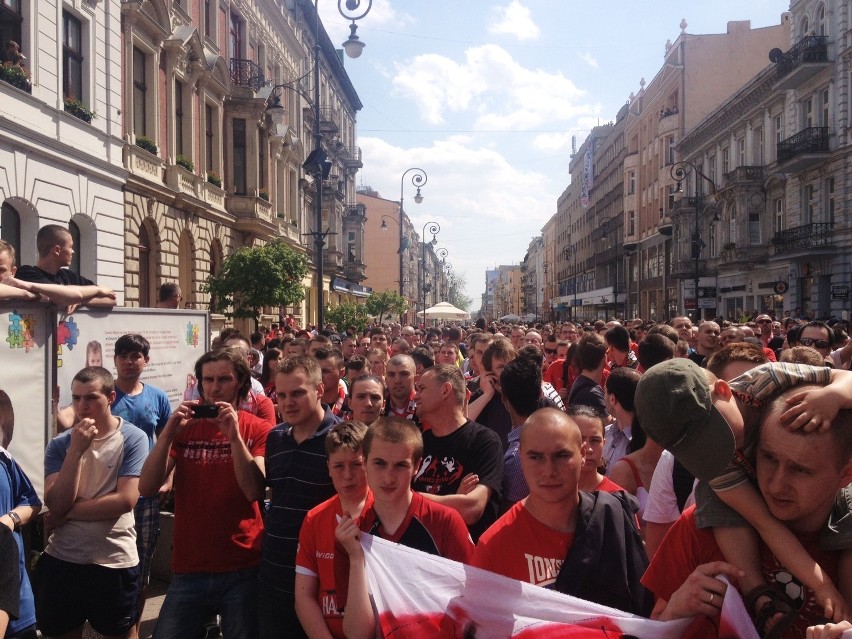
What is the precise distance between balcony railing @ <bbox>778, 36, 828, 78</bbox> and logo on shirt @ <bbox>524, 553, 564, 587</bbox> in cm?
3333

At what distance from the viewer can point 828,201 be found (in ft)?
102

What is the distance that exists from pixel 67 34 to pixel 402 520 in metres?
15.8

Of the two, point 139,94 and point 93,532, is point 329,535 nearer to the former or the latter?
point 93,532

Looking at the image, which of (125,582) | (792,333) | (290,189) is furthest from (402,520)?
(290,189)

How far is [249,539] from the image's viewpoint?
3969 millimetres

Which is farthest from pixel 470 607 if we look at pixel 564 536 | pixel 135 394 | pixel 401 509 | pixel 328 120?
pixel 328 120

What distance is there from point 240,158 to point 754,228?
88.9 feet

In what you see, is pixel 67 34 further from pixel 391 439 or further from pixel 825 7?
pixel 825 7

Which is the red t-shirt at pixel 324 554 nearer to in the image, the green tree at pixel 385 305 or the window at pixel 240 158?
the window at pixel 240 158

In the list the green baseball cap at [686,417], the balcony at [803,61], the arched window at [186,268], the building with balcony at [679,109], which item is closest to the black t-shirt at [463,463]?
the green baseball cap at [686,417]

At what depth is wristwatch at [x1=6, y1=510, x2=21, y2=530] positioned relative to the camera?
11.2 ft

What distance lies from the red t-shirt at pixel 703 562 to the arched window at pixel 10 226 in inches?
543

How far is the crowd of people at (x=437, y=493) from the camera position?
187cm

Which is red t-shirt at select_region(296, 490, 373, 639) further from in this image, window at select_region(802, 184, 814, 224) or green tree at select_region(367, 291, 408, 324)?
green tree at select_region(367, 291, 408, 324)
